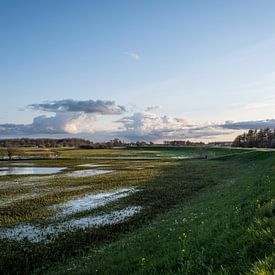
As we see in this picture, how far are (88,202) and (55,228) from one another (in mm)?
10226

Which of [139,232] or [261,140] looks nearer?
[139,232]

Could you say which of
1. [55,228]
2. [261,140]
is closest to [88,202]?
[55,228]

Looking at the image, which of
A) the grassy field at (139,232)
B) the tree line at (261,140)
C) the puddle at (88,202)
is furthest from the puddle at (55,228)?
the tree line at (261,140)

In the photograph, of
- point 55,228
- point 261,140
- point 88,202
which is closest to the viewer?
point 55,228

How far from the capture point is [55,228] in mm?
22766

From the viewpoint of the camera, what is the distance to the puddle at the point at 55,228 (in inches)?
816

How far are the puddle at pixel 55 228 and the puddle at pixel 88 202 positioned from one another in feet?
9.81

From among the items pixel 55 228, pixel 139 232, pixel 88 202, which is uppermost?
pixel 139 232

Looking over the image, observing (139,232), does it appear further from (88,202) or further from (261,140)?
(261,140)

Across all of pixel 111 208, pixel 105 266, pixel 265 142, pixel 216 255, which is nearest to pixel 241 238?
pixel 216 255

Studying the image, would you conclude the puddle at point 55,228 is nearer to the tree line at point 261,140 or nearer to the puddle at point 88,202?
the puddle at point 88,202

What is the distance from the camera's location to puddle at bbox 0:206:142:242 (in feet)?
68.0

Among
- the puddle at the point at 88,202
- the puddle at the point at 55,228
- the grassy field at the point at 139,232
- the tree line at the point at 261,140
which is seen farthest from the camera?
the tree line at the point at 261,140

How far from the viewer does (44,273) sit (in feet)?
48.3
